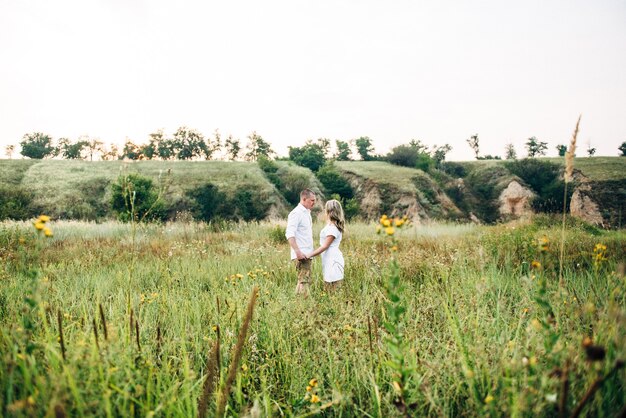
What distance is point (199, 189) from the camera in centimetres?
3569

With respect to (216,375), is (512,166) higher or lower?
higher

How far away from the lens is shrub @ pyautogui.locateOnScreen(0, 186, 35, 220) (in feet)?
88.8

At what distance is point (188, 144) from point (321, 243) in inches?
2671

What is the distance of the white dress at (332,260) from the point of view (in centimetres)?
497

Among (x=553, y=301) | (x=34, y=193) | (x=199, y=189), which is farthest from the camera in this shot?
(x=199, y=189)

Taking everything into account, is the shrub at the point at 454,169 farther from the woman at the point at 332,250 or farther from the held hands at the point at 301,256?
the held hands at the point at 301,256

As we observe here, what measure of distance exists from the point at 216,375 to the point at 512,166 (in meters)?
63.3

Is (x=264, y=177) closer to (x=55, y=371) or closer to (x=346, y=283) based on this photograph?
(x=346, y=283)

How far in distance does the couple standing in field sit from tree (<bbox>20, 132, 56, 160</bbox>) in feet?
267

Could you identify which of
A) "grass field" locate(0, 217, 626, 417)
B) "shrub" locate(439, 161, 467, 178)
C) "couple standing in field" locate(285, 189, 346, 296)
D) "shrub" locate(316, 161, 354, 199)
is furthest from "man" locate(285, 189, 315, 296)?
"shrub" locate(439, 161, 467, 178)

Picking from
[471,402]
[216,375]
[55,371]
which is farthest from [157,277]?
[471,402]

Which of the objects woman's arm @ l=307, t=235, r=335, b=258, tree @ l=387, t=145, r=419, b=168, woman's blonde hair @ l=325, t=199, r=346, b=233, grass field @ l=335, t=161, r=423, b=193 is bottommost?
woman's arm @ l=307, t=235, r=335, b=258

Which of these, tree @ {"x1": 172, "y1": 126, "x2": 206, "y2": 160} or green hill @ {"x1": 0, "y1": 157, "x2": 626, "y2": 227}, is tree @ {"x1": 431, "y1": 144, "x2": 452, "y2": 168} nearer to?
green hill @ {"x1": 0, "y1": 157, "x2": 626, "y2": 227}

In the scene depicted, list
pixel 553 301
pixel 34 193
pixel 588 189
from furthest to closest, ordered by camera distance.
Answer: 1. pixel 588 189
2. pixel 34 193
3. pixel 553 301
